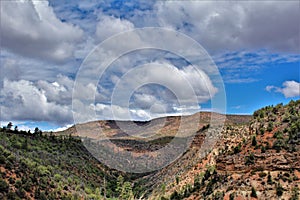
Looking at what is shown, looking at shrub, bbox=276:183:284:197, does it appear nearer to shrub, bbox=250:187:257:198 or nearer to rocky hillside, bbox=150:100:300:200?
rocky hillside, bbox=150:100:300:200

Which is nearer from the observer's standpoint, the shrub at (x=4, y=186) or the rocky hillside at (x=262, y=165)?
the rocky hillside at (x=262, y=165)

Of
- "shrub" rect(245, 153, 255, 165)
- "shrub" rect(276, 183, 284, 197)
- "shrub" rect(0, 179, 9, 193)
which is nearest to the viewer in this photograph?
"shrub" rect(276, 183, 284, 197)

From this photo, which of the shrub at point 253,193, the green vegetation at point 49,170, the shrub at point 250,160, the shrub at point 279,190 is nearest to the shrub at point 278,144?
the shrub at point 250,160

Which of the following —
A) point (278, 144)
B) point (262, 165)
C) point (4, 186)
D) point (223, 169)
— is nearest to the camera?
point (262, 165)

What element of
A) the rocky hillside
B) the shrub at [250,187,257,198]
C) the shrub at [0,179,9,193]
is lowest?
the shrub at [0,179,9,193]

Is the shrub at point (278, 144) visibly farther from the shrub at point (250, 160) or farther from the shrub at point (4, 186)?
the shrub at point (4, 186)

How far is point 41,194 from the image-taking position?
55156 millimetres

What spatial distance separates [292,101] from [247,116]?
119105 millimetres

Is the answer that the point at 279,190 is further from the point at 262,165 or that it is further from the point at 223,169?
the point at 223,169

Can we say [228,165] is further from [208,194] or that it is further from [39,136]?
[39,136]

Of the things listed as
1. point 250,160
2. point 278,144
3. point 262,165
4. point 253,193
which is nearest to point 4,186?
point 250,160

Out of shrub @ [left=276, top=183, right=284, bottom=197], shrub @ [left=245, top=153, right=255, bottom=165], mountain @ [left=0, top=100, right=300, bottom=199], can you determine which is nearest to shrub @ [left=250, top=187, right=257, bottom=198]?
mountain @ [left=0, top=100, right=300, bottom=199]

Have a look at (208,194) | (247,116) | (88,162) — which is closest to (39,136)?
(88,162)

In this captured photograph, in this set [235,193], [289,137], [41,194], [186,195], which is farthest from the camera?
[41,194]
